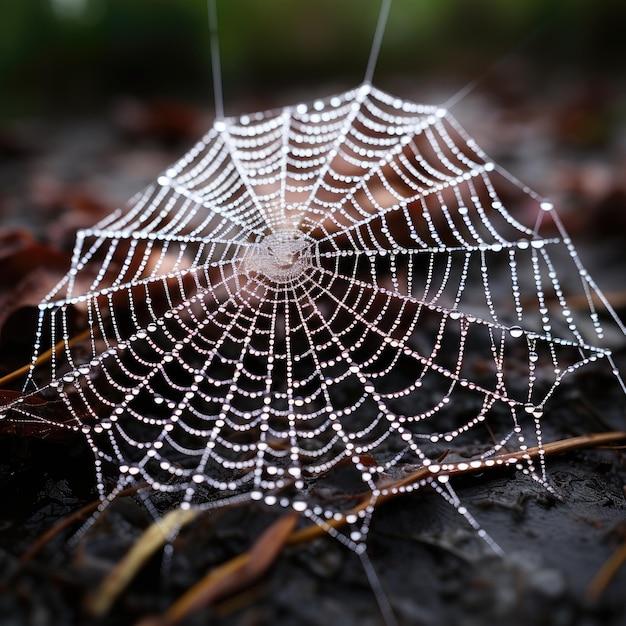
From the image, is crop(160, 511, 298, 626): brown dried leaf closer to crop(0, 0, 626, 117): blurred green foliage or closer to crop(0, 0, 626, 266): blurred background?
crop(0, 0, 626, 266): blurred background

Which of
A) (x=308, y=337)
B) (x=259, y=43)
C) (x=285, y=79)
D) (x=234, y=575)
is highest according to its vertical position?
(x=259, y=43)

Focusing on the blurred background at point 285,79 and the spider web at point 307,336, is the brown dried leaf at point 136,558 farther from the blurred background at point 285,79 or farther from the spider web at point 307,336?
the blurred background at point 285,79

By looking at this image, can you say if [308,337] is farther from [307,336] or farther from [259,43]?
[259,43]

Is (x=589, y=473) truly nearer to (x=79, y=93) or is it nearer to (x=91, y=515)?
(x=91, y=515)

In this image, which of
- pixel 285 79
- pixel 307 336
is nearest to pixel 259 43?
pixel 285 79

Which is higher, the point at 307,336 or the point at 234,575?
the point at 307,336

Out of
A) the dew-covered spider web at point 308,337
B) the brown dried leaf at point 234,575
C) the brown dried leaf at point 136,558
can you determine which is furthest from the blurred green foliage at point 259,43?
the brown dried leaf at point 234,575
